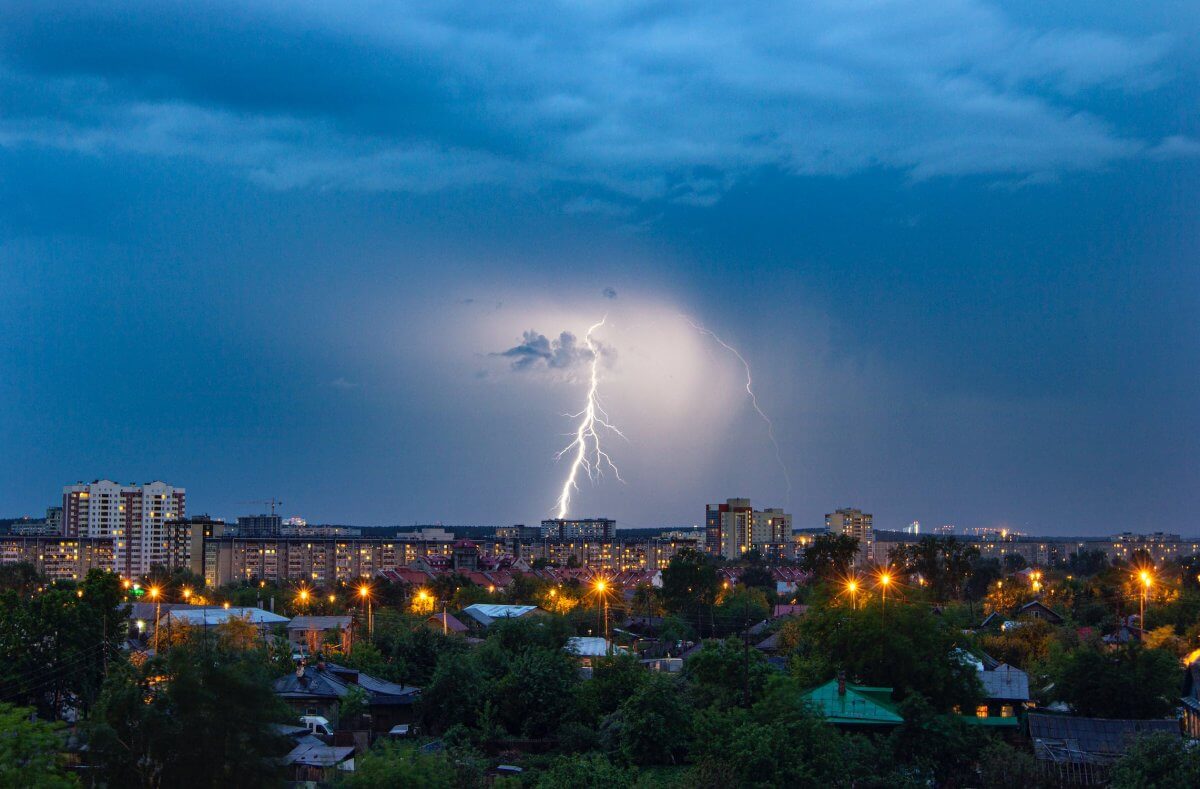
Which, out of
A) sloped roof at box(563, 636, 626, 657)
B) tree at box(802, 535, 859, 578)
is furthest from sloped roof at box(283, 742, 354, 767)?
tree at box(802, 535, 859, 578)

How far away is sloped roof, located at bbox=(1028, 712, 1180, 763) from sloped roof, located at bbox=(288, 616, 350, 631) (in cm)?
→ 2653

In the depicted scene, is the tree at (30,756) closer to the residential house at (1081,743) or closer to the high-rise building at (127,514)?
the residential house at (1081,743)

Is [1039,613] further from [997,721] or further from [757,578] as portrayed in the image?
[757,578]

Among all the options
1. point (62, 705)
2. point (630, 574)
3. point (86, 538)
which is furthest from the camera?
point (86, 538)

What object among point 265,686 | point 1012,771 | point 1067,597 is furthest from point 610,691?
point 1067,597

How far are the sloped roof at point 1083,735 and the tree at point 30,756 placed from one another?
56.8 feet

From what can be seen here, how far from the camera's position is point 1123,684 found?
1021 inches

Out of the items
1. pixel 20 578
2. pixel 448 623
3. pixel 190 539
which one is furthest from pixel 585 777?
pixel 190 539

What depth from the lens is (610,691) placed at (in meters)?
26.8

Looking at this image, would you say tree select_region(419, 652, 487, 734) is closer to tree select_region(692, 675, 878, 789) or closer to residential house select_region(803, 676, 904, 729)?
tree select_region(692, 675, 878, 789)

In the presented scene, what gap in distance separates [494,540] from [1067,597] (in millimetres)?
100059

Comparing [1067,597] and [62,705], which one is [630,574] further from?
[62,705]

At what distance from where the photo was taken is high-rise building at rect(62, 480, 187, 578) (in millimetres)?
113500

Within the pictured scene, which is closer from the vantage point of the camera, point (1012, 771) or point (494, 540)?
point (1012, 771)
